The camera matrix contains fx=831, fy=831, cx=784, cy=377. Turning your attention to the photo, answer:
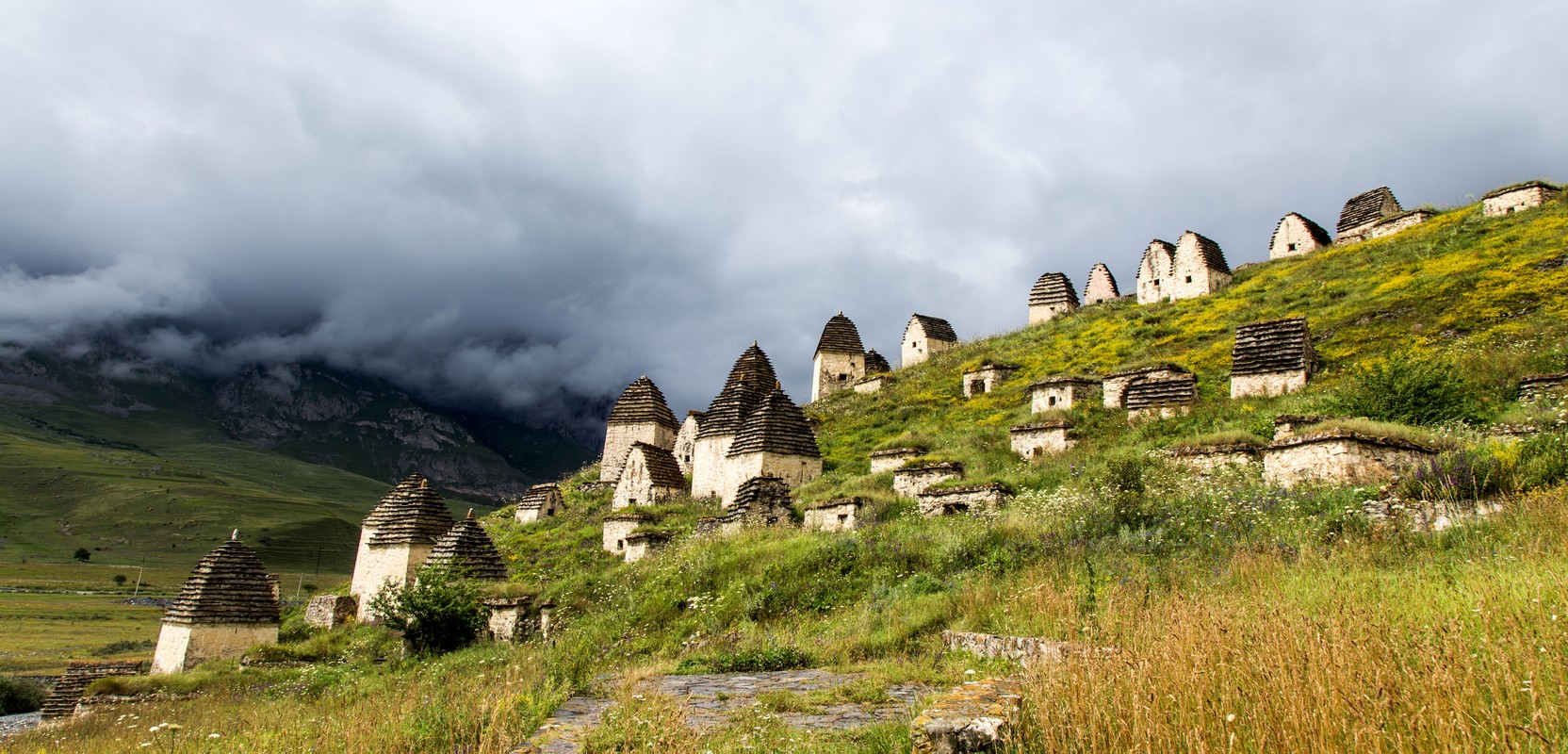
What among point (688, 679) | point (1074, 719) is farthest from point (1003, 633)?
point (1074, 719)

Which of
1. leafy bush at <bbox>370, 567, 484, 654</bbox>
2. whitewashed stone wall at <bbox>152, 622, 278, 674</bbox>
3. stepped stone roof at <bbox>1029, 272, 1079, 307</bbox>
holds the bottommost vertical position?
whitewashed stone wall at <bbox>152, 622, 278, 674</bbox>

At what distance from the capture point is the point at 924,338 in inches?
2120

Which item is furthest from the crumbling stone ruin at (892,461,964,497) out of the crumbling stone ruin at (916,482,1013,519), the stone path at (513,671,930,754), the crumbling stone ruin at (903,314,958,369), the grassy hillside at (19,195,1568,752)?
the crumbling stone ruin at (903,314,958,369)

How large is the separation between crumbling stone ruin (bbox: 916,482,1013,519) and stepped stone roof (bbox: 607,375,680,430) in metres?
23.3

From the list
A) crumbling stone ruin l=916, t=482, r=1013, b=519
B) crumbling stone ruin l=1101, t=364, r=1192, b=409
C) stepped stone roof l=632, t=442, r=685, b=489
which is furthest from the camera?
stepped stone roof l=632, t=442, r=685, b=489

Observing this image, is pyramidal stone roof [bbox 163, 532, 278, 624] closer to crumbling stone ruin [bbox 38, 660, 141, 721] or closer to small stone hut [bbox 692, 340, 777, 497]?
crumbling stone ruin [bbox 38, 660, 141, 721]

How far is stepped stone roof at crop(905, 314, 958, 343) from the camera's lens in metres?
53.9

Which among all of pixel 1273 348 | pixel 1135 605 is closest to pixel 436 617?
pixel 1135 605

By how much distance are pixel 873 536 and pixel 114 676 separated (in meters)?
17.6

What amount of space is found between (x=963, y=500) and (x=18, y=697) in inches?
1382

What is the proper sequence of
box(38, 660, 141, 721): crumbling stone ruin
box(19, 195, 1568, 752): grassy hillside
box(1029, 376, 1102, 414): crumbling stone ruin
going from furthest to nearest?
box(1029, 376, 1102, 414): crumbling stone ruin
box(38, 660, 141, 721): crumbling stone ruin
box(19, 195, 1568, 752): grassy hillside

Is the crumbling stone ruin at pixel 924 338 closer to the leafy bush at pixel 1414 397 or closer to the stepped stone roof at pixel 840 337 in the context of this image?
the stepped stone roof at pixel 840 337

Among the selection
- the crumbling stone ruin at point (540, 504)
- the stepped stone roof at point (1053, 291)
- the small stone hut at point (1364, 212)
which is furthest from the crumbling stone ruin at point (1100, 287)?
the crumbling stone ruin at point (540, 504)

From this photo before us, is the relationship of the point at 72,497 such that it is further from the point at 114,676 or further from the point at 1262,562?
Answer: the point at 1262,562
